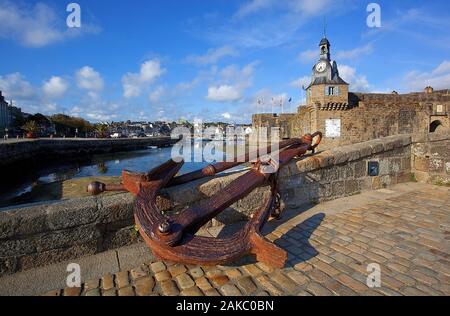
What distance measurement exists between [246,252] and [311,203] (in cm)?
247

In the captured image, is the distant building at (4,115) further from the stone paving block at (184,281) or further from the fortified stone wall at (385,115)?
the stone paving block at (184,281)

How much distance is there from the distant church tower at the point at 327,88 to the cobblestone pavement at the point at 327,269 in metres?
29.5

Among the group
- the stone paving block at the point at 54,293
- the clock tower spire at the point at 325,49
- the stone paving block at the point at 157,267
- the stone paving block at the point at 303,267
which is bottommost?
the stone paving block at the point at 54,293

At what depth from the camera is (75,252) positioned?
8.75 feet

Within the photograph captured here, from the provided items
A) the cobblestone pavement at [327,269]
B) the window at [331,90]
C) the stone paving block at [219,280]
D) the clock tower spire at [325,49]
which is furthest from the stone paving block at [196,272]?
the clock tower spire at [325,49]

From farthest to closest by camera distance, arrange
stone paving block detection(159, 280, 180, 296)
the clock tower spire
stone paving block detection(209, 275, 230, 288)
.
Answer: the clock tower spire, stone paving block detection(209, 275, 230, 288), stone paving block detection(159, 280, 180, 296)

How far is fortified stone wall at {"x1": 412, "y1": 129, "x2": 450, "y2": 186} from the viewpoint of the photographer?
5.36m

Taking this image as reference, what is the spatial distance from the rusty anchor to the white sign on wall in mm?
30469

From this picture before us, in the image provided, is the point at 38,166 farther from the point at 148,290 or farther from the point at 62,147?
the point at 148,290

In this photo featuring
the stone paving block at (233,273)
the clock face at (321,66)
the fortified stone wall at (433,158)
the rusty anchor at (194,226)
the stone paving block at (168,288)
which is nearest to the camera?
the rusty anchor at (194,226)

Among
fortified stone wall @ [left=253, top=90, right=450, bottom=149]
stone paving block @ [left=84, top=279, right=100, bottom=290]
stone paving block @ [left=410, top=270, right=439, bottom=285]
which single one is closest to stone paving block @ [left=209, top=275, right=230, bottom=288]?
stone paving block @ [left=84, top=279, right=100, bottom=290]

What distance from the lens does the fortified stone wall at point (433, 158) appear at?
5.36m

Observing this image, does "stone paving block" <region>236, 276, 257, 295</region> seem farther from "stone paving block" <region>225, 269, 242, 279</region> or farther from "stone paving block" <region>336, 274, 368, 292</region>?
"stone paving block" <region>336, 274, 368, 292</region>
